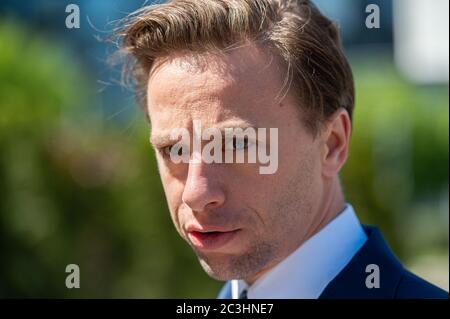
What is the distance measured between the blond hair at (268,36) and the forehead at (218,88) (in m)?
0.05

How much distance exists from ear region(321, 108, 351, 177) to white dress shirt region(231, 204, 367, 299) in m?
0.16

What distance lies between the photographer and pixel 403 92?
6512 millimetres

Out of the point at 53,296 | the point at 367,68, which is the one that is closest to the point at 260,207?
the point at 53,296

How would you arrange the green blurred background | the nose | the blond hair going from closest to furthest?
1. the nose
2. the blond hair
3. the green blurred background

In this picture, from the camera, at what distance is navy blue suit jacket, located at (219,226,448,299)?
80.1 inches

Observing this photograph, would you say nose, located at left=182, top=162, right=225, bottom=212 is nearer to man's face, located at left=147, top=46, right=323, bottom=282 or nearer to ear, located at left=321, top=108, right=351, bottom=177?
man's face, located at left=147, top=46, right=323, bottom=282

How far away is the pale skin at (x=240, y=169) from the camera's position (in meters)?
1.98

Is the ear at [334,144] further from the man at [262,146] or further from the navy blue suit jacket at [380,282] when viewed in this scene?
the navy blue suit jacket at [380,282]

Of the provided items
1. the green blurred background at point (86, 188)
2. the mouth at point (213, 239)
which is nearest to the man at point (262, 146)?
the mouth at point (213, 239)

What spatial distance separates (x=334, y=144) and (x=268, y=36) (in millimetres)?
360

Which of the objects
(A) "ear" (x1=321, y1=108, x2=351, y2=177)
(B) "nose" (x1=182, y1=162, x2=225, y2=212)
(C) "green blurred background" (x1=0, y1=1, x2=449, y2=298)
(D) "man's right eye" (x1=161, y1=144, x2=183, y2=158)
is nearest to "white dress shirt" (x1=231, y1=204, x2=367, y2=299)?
(A) "ear" (x1=321, y1=108, x2=351, y2=177)

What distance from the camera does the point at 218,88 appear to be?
6.50ft

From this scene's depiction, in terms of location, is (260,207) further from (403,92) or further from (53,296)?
(403,92)

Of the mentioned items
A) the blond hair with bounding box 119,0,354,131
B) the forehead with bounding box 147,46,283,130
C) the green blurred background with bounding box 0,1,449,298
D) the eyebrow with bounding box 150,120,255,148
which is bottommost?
the green blurred background with bounding box 0,1,449,298
